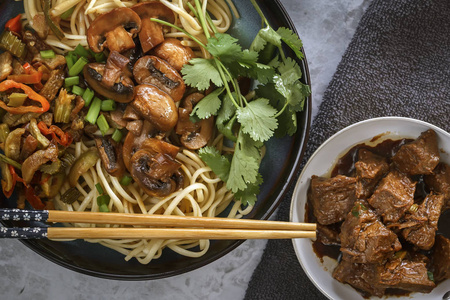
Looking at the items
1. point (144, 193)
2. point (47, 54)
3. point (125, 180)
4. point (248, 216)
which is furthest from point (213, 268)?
point (47, 54)

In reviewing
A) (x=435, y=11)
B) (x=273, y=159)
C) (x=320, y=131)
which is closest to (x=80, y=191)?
(x=273, y=159)

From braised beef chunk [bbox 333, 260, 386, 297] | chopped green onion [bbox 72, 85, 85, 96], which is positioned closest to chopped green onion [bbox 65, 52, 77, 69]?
chopped green onion [bbox 72, 85, 85, 96]

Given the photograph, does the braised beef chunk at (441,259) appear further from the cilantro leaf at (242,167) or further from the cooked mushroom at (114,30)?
the cooked mushroom at (114,30)

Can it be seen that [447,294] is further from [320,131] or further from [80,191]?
[80,191]

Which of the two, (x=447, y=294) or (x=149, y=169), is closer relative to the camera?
(x=149, y=169)

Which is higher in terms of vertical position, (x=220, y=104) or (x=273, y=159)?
(x=220, y=104)

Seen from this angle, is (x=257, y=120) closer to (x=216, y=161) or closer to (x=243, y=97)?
(x=243, y=97)
